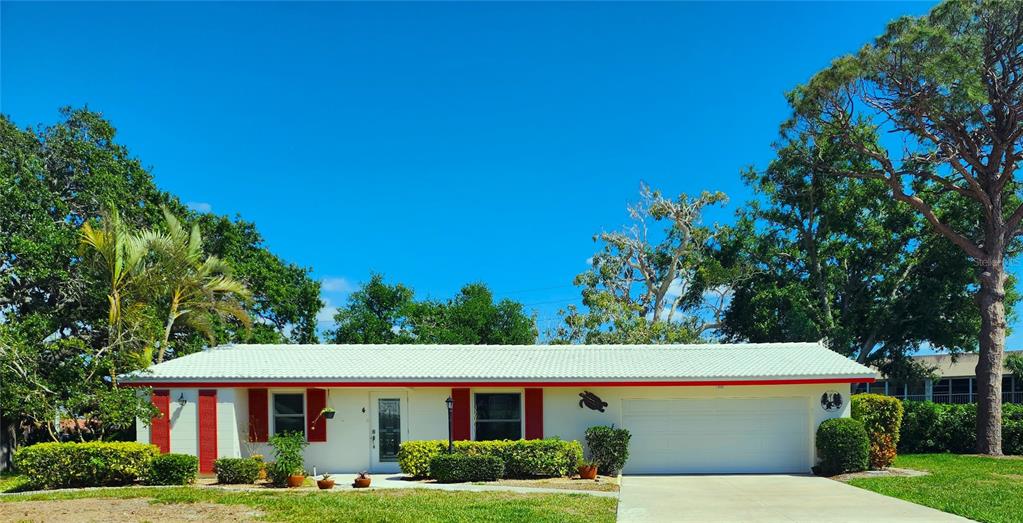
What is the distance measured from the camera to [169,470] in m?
13.8

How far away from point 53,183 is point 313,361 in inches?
340

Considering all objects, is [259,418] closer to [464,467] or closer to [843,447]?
[464,467]

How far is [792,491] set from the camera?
1306cm

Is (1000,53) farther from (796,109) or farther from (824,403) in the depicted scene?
(824,403)

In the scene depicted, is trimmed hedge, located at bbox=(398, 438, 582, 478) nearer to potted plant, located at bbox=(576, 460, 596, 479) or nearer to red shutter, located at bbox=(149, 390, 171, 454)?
potted plant, located at bbox=(576, 460, 596, 479)

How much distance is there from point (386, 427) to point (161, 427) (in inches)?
183

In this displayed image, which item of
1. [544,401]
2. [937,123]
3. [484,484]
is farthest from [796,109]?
[484,484]

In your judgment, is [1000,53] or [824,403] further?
[1000,53]

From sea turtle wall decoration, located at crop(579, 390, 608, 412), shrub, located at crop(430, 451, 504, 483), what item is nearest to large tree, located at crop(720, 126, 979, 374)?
sea turtle wall decoration, located at crop(579, 390, 608, 412)

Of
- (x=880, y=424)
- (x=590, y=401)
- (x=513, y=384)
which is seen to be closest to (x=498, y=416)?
(x=513, y=384)

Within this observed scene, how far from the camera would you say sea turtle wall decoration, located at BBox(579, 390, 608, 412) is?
16.0 m

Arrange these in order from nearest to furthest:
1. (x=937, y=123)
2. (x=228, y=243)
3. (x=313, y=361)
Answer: (x=313, y=361) < (x=937, y=123) < (x=228, y=243)

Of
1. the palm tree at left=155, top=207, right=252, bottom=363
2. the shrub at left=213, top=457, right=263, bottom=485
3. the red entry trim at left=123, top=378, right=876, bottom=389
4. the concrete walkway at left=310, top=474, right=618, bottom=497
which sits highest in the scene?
the palm tree at left=155, top=207, right=252, bottom=363

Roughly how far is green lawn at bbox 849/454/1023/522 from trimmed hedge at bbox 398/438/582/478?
553 centimetres
